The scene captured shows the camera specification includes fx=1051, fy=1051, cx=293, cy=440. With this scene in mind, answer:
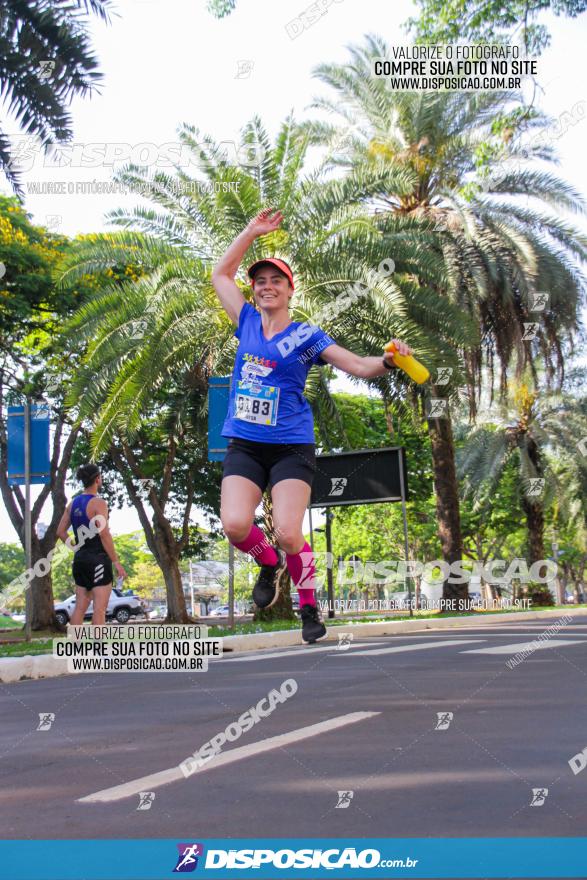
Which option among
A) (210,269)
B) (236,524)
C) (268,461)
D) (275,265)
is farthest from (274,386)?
(210,269)

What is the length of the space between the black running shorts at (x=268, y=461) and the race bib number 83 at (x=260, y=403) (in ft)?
0.39

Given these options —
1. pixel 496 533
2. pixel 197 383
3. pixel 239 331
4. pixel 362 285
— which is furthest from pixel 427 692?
pixel 496 533

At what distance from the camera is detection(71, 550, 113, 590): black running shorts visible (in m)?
9.70

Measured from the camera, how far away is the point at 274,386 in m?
5.13

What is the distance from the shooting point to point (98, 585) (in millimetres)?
9773

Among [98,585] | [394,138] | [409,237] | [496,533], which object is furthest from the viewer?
[496,533]

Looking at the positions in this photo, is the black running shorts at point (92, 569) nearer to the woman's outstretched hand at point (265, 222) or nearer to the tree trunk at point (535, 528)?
the woman's outstretched hand at point (265, 222)

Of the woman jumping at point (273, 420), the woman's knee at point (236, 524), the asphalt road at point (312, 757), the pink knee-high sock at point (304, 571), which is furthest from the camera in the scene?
the pink knee-high sock at point (304, 571)

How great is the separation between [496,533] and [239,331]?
142 feet

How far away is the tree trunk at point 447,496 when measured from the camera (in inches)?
968

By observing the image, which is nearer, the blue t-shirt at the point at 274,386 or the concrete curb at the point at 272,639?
the blue t-shirt at the point at 274,386

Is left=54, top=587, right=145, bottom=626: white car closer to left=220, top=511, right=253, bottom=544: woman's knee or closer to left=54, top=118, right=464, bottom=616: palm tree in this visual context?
left=54, top=118, right=464, bottom=616: palm tree

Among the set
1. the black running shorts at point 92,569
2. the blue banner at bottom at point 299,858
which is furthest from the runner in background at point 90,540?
the blue banner at bottom at point 299,858

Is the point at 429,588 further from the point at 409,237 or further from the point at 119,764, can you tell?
the point at 119,764
